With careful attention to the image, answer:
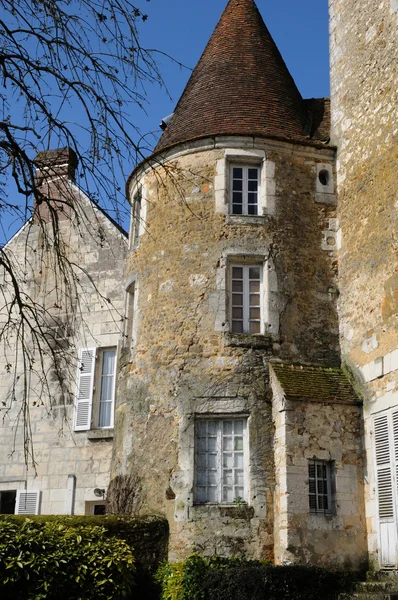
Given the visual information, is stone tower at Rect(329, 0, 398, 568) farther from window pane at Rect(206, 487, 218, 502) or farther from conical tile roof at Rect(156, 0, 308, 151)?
window pane at Rect(206, 487, 218, 502)

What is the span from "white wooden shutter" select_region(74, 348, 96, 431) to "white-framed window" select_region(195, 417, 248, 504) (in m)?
4.07

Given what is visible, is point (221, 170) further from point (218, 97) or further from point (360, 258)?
point (360, 258)

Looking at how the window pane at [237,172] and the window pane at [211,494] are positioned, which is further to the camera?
the window pane at [237,172]

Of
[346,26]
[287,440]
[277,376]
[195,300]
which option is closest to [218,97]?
[346,26]

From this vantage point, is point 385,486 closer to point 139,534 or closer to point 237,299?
point 139,534

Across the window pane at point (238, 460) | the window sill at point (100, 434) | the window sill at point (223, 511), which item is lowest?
the window sill at point (223, 511)

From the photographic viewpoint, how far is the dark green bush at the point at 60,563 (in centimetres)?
→ 952

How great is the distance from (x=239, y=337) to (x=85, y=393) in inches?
180

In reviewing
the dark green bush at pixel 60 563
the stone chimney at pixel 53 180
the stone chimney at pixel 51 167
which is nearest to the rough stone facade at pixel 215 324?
the dark green bush at pixel 60 563

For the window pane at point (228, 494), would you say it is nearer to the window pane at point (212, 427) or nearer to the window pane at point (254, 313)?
the window pane at point (212, 427)

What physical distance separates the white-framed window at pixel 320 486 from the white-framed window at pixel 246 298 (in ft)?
7.60

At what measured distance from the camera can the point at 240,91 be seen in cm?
1385

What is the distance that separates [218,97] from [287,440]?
21.2 feet

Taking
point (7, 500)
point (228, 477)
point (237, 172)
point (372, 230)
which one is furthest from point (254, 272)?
point (7, 500)
